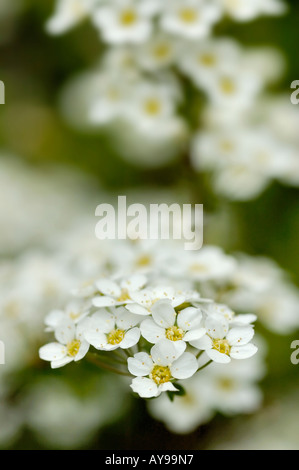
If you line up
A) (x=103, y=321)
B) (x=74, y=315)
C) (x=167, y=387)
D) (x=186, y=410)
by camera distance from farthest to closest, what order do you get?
(x=186, y=410)
(x=74, y=315)
(x=103, y=321)
(x=167, y=387)

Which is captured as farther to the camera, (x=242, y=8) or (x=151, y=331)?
(x=242, y=8)

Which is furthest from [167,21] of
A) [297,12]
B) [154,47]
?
[297,12]

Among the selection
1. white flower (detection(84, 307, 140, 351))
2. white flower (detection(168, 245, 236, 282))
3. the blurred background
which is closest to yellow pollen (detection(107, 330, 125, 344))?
white flower (detection(84, 307, 140, 351))

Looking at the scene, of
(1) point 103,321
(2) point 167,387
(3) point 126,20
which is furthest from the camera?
(3) point 126,20

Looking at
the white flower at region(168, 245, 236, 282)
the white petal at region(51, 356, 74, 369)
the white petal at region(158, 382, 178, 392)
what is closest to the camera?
the white petal at region(158, 382, 178, 392)

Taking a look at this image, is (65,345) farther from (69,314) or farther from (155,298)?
(155,298)

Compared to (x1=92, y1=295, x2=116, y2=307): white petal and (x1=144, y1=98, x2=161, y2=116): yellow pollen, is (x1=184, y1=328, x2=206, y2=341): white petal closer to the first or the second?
(x1=92, y1=295, x2=116, y2=307): white petal

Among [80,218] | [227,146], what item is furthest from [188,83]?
[80,218]
